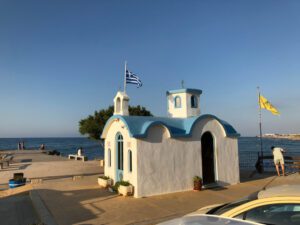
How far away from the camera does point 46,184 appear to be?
1598 centimetres

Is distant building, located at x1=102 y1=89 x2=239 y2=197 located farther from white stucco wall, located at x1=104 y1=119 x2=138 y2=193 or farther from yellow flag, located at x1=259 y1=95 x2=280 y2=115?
yellow flag, located at x1=259 y1=95 x2=280 y2=115

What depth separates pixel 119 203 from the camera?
10883 mm

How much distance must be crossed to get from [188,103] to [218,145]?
2809mm

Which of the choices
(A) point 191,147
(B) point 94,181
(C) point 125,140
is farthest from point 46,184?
(A) point 191,147

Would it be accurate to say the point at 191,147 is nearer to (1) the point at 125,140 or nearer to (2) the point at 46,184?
(1) the point at 125,140

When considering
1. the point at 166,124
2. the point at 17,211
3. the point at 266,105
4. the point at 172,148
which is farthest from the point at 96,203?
the point at 266,105

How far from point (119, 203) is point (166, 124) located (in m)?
4.17

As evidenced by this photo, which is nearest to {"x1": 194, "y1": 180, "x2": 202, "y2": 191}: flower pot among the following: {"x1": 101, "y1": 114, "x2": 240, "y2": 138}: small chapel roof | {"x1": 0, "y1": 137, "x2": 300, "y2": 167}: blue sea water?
{"x1": 101, "y1": 114, "x2": 240, "y2": 138}: small chapel roof

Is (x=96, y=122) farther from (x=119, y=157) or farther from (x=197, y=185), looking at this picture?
(x=197, y=185)

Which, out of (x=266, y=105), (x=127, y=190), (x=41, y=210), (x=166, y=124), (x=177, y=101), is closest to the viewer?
(x=41, y=210)

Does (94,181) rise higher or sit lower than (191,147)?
lower

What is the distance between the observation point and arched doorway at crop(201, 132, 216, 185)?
14.5 m

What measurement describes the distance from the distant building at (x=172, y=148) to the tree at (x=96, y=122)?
33.2 ft

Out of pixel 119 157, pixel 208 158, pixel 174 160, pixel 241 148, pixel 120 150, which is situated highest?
pixel 120 150
